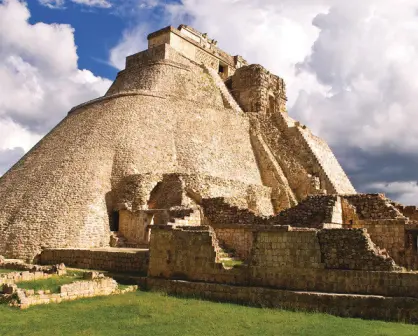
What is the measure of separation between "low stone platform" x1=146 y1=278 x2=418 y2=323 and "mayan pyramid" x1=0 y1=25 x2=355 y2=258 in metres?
7.65

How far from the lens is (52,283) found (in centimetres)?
1340

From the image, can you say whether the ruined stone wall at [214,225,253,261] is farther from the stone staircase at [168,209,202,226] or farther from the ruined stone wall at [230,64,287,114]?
the ruined stone wall at [230,64,287,114]

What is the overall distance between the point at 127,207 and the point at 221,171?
5.68 metres

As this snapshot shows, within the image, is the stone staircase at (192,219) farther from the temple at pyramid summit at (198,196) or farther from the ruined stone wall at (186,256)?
the ruined stone wall at (186,256)

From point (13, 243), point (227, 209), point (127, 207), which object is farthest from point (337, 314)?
point (13, 243)

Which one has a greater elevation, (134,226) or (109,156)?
(109,156)

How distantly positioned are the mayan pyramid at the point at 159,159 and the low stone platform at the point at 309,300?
765 cm

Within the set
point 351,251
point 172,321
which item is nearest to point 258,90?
point 351,251

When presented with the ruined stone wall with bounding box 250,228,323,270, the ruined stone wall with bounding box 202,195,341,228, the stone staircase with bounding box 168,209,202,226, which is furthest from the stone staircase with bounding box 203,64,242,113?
the ruined stone wall with bounding box 250,228,323,270

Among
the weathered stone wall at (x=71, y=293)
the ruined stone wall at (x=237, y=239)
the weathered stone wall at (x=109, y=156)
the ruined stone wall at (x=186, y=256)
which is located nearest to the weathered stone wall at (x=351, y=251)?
the ruined stone wall at (x=186, y=256)

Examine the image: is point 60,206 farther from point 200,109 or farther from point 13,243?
point 200,109

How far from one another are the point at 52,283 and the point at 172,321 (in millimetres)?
5336

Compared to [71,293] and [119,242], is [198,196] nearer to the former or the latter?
[119,242]

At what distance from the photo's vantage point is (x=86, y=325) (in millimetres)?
9164
